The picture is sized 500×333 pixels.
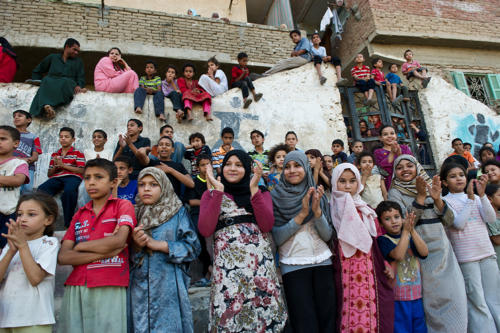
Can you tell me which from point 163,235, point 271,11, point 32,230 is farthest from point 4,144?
point 271,11

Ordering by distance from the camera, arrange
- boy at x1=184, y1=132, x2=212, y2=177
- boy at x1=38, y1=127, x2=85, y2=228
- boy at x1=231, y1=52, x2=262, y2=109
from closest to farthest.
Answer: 1. boy at x1=38, y1=127, x2=85, y2=228
2. boy at x1=184, y1=132, x2=212, y2=177
3. boy at x1=231, y1=52, x2=262, y2=109

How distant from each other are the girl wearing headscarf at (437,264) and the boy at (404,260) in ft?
→ 0.24

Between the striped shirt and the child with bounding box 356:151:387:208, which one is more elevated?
the striped shirt

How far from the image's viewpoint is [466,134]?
24.7 feet

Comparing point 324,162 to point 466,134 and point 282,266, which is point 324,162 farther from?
point 466,134

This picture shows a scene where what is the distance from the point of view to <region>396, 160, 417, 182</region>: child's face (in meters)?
3.04

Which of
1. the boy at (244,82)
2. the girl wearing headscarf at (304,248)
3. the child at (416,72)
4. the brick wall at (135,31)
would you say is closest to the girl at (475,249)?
the girl wearing headscarf at (304,248)

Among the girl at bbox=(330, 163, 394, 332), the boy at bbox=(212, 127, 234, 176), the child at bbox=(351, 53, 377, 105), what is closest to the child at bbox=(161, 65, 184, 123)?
the boy at bbox=(212, 127, 234, 176)

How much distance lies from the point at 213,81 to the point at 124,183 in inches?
127

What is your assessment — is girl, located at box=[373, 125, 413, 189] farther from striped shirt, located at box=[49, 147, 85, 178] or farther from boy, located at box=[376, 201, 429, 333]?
striped shirt, located at box=[49, 147, 85, 178]

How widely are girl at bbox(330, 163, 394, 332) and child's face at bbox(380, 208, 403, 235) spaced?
90 mm

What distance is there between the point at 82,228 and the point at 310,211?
1593 mm

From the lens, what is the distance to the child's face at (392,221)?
263cm

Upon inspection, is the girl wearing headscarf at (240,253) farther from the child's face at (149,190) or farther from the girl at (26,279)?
the girl at (26,279)
